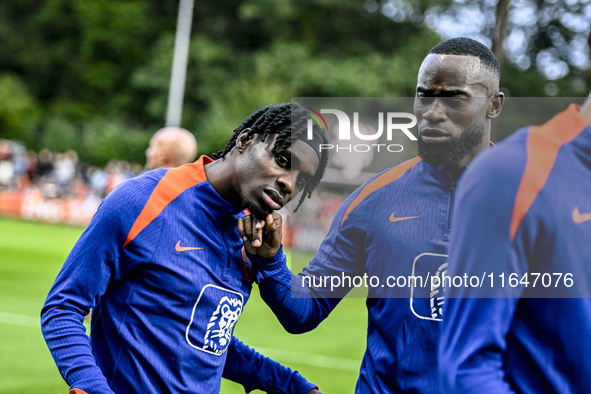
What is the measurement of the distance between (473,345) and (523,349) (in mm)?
123

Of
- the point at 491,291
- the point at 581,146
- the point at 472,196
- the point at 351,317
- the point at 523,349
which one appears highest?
the point at 581,146

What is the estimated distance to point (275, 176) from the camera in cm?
276

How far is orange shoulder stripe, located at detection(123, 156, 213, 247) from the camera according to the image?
2.65m

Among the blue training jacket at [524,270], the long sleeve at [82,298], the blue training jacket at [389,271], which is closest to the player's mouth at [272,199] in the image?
the blue training jacket at [389,271]

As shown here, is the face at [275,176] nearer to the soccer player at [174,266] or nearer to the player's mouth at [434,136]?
the soccer player at [174,266]

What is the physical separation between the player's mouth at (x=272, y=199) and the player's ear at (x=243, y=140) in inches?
8.9

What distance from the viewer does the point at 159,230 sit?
2699 mm

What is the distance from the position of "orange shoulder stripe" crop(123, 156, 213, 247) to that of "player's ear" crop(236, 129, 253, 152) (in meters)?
0.17

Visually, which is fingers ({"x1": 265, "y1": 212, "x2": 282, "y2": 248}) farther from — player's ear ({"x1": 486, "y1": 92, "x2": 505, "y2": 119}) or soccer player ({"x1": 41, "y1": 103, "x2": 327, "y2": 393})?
player's ear ({"x1": 486, "y1": 92, "x2": 505, "y2": 119})

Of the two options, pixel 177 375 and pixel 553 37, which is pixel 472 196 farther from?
pixel 553 37

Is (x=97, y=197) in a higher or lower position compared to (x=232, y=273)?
higher

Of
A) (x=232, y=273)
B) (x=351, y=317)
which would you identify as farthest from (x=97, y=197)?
(x=232, y=273)

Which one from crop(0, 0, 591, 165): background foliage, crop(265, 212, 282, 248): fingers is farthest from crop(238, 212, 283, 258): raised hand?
crop(0, 0, 591, 165): background foliage

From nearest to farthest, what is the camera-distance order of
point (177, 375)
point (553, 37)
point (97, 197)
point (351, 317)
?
point (177, 375) → point (351, 317) → point (97, 197) → point (553, 37)
